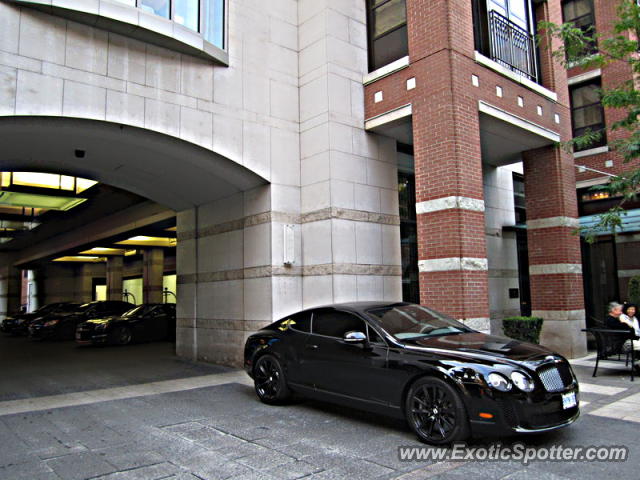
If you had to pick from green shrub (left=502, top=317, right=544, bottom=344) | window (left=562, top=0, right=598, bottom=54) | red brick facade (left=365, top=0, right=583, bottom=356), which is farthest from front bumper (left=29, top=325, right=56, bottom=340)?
window (left=562, top=0, right=598, bottom=54)

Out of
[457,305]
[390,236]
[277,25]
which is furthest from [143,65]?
[457,305]

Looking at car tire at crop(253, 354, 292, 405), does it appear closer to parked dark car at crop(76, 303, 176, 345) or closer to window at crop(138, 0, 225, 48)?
window at crop(138, 0, 225, 48)

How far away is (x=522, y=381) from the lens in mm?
4996

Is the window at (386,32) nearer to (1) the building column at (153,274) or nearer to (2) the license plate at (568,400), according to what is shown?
(2) the license plate at (568,400)

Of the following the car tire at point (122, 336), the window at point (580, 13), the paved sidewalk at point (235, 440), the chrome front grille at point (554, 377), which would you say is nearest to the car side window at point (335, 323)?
the paved sidewalk at point (235, 440)

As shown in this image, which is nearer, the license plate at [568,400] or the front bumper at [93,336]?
the license plate at [568,400]

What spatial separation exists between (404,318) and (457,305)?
3106 millimetres

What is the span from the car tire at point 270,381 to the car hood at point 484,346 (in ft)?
7.27

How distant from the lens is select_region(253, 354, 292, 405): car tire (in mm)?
7211

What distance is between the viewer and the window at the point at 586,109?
16.0 meters

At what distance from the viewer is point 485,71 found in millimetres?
10734

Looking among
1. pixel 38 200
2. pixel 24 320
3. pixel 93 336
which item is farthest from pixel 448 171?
pixel 24 320

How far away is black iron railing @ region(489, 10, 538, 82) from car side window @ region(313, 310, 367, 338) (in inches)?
314

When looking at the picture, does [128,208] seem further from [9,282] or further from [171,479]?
[9,282]
